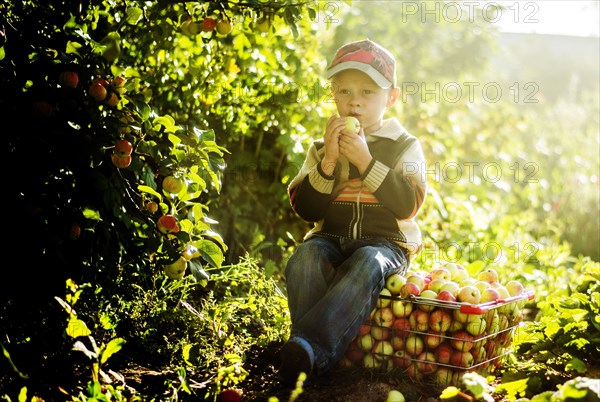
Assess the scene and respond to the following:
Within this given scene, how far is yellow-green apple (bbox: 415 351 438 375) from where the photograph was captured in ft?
8.38

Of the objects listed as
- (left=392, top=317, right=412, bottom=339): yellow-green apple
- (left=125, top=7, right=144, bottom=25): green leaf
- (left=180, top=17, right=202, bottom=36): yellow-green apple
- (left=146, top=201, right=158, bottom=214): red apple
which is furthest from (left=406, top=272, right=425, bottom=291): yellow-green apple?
(left=125, top=7, right=144, bottom=25): green leaf

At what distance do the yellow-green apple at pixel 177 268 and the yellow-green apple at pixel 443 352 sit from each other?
3.40 feet

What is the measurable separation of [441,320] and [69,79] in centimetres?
165

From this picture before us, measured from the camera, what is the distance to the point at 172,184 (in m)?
2.57

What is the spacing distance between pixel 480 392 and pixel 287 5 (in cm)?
170

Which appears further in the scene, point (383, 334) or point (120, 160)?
point (383, 334)

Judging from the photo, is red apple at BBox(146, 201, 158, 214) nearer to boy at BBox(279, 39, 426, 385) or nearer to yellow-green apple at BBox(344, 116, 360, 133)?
boy at BBox(279, 39, 426, 385)

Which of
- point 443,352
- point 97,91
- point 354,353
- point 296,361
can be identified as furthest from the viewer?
point 354,353

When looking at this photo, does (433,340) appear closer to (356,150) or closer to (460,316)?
(460,316)

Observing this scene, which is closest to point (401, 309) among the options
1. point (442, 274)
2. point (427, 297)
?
point (427, 297)

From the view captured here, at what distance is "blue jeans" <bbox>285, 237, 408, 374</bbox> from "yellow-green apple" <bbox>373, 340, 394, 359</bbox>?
16 cm

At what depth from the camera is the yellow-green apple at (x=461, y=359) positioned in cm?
251

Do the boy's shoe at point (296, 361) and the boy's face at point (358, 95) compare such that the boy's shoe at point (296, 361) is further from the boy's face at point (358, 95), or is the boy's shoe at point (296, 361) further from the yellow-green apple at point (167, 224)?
the boy's face at point (358, 95)

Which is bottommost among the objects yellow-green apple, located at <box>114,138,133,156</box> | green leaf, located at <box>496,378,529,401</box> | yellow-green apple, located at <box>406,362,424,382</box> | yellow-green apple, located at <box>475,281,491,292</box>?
yellow-green apple, located at <box>406,362,424,382</box>
